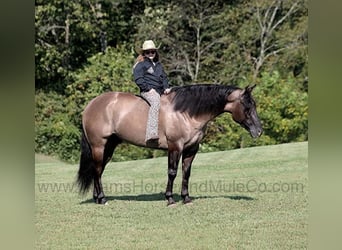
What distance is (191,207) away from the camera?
20.2ft

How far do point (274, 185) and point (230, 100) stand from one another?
8.02ft

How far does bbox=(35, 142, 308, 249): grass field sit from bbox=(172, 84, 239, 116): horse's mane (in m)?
1.09

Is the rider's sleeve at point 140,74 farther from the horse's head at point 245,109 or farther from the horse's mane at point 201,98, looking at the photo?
the horse's head at point 245,109

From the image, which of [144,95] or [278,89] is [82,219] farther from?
[278,89]

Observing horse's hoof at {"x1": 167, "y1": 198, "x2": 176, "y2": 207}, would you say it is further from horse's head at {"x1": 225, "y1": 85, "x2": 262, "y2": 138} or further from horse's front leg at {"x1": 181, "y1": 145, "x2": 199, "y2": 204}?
horse's head at {"x1": 225, "y1": 85, "x2": 262, "y2": 138}

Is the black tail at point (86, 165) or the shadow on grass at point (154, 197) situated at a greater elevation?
the black tail at point (86, 165)

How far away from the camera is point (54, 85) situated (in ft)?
37.8

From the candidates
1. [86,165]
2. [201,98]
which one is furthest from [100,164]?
[201,98]

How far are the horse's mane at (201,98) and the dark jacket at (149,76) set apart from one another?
225 millimetres

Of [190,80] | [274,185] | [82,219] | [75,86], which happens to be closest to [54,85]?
[75,86]

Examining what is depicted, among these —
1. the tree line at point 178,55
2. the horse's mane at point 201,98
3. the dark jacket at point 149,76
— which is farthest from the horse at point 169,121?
the tree line at point 178,55

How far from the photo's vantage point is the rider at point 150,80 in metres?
5.99

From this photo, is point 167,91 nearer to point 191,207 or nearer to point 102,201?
point 191,207
